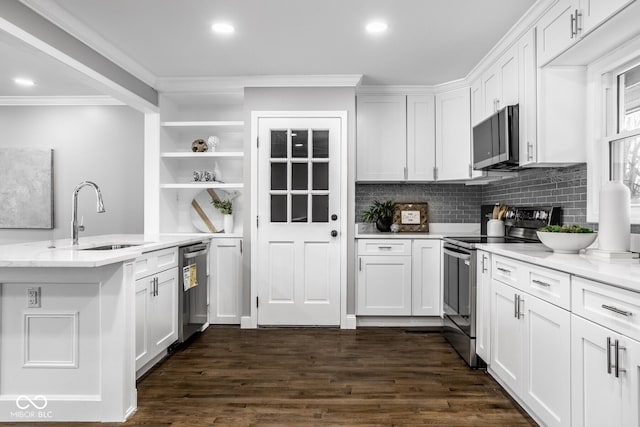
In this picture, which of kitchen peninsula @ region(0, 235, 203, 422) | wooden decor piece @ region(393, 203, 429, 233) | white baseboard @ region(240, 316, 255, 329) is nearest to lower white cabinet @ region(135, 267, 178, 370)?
kitchen peninsula @ region(0, 235, 203, 422)

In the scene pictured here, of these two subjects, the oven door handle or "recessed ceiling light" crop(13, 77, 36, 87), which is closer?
the oven door handle

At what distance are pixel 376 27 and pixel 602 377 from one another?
244 cm

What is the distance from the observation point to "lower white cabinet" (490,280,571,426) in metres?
1.82

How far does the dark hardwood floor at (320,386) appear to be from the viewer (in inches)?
→ 86.8

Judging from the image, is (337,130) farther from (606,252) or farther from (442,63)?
(606,252)

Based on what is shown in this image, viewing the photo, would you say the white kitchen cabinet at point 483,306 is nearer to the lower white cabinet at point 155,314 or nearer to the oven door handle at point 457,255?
the oven door handle at point 457,255

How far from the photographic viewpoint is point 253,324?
13.0 feet

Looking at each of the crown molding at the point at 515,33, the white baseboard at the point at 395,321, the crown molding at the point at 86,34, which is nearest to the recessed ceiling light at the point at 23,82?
the crown molding at the point at 86,34

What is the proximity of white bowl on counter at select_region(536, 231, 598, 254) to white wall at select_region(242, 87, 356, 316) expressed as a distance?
196 cm

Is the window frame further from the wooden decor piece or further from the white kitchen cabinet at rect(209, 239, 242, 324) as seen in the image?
the white kitchen cabinet at rect(209, 239, 242, 324)

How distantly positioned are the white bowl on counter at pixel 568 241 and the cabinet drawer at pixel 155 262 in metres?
2.37

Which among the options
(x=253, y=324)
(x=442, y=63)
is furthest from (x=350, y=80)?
(x=253, y=324)

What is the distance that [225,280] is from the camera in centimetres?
405

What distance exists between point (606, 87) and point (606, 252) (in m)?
1.15
